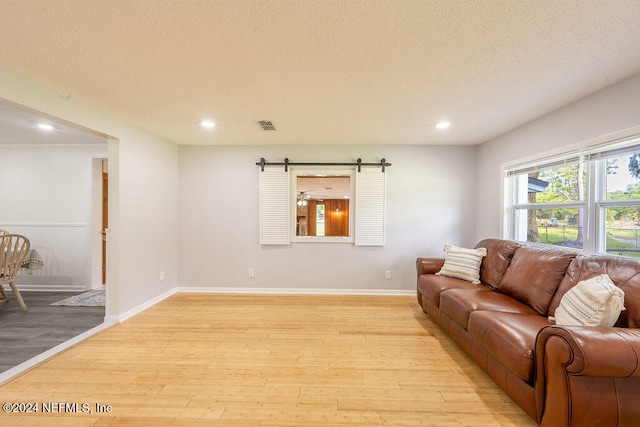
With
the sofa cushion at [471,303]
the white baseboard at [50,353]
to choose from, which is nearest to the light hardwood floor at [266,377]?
the white baseboard at [50,353]

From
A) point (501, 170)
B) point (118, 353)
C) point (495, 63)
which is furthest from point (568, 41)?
point (118, 353)

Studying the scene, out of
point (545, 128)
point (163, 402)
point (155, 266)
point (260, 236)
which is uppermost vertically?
point (545, 128)

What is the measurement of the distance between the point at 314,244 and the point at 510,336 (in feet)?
8.91

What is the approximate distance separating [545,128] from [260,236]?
3.72m

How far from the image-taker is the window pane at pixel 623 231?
2.07m

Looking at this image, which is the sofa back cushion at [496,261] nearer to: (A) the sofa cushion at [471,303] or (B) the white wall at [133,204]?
(A) the sofa cushion at [471,303]

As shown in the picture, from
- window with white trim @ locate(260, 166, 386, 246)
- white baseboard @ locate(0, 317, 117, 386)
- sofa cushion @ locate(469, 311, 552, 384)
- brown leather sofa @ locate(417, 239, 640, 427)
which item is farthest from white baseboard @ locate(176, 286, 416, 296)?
sofa cushion @ locate(469, 311, 552, 384)

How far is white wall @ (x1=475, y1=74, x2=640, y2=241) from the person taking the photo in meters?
2.00

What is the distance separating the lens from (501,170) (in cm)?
341

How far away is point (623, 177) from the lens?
6.98 feet

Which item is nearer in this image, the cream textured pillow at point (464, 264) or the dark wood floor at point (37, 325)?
the dark wood floor at point (37, 325)

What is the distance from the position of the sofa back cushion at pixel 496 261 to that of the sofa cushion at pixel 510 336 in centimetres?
75

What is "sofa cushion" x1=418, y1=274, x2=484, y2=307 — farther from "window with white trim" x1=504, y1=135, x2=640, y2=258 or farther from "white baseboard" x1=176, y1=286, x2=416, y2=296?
"window with white trim" x1=504, y1=135, x2=640, y2=258

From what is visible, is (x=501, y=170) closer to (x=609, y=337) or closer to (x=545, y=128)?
(x=545, y=128)
